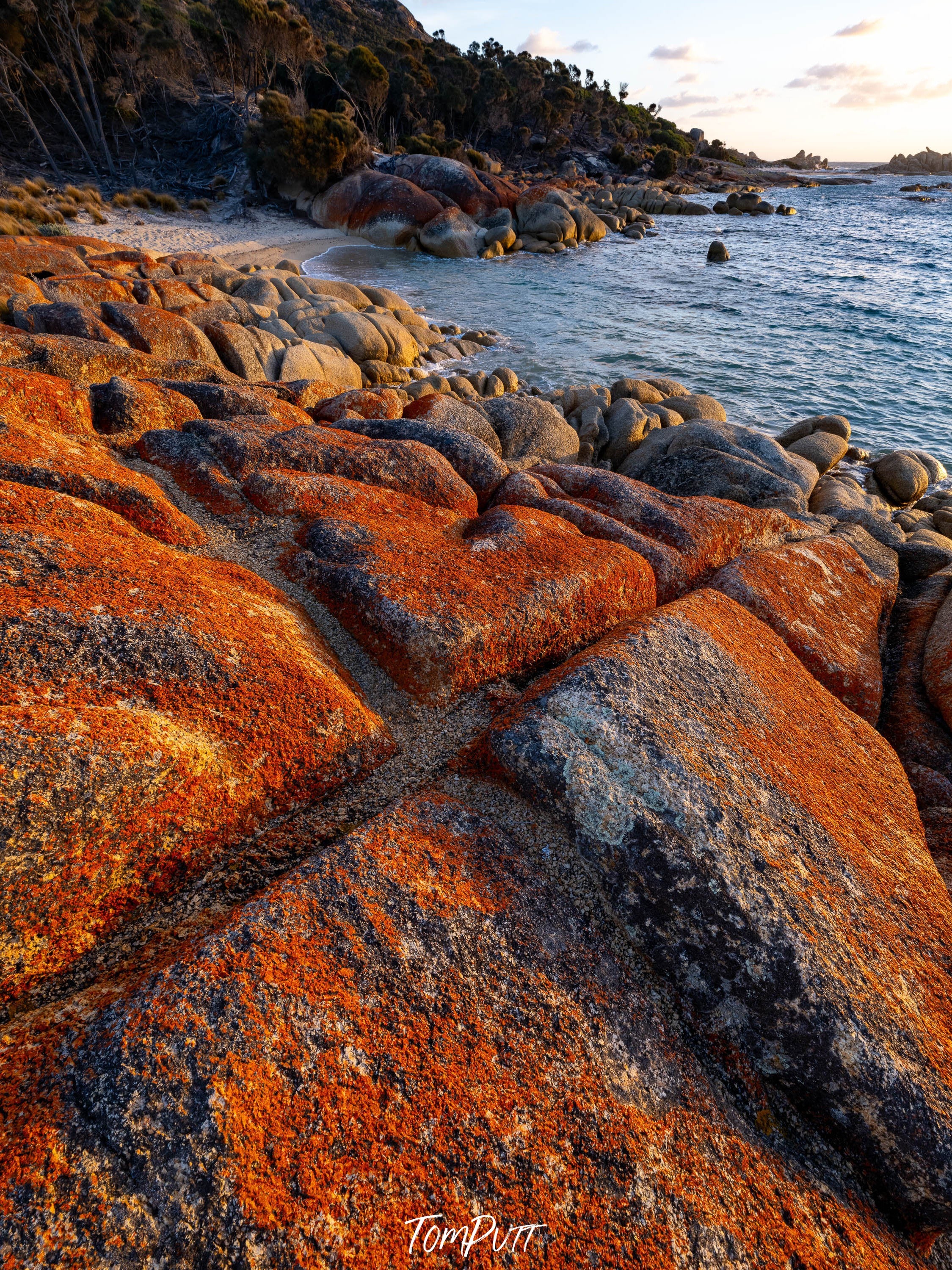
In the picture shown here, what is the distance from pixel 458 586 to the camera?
3.16 meters

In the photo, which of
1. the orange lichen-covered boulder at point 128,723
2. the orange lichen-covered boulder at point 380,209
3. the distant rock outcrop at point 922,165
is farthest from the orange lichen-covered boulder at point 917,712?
the distant rock outcrop at point 922,165

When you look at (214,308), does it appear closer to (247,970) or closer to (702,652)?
(702,652)

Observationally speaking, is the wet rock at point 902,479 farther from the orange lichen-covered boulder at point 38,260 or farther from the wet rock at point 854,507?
the orange lichen-covered boulder at point 38,260

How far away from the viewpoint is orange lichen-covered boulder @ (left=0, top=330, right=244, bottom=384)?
15.1ft

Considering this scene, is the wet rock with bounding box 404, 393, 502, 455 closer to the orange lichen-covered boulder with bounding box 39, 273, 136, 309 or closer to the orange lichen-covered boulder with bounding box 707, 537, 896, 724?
the orange lichen-covered boulder with bounding box 707, 537, 896, 724

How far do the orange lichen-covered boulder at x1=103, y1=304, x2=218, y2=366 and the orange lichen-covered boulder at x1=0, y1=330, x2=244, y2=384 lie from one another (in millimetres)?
1812

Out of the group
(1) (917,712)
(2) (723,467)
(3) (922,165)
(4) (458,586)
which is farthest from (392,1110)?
(3) (922,165)

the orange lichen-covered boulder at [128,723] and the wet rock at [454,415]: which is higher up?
the orange lichen-covered boulder at [128,723]

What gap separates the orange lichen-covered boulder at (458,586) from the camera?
9.52 feet

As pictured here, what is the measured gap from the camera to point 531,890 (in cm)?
209

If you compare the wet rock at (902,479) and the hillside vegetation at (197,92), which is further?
the hillside vegetation at (197,92)

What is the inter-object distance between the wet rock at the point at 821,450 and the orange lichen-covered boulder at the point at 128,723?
1162cm

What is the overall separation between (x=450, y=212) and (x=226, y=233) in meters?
10.9

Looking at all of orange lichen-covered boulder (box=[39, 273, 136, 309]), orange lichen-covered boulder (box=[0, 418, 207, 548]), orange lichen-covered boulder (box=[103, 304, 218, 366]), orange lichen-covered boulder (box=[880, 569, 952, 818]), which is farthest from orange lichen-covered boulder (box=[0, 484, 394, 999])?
orange lichen-covered boulder (box=[39, 273, 136, 309])
